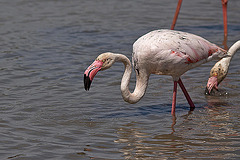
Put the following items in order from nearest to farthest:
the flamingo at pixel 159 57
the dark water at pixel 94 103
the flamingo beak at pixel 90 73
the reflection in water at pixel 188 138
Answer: the reflection in water at pixel 188 138 < the dark water at pixel 94 103 < the flamingo beak at pixel 90 73 < the flamingo at pixel 159 57

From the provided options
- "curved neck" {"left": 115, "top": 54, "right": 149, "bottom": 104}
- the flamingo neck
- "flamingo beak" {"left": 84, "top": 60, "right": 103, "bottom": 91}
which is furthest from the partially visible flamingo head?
the flamingo neck

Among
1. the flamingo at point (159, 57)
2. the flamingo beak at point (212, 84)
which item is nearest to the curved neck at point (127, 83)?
the flamingo at point (159, 57)

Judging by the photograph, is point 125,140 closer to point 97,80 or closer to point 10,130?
point 10,130

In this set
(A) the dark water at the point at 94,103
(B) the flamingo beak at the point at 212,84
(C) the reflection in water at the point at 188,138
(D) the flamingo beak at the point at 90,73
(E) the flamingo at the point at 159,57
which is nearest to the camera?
(C) the reflection in water at the point at 188,138

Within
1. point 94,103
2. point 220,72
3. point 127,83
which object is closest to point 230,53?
point 220,72

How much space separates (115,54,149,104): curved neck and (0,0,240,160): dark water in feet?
0.99

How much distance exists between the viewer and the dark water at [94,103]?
5512mm

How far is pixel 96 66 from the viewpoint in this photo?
237 inches

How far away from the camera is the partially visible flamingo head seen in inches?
233

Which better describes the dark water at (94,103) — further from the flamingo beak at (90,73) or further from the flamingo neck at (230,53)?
the flamingo beak at (90,73)

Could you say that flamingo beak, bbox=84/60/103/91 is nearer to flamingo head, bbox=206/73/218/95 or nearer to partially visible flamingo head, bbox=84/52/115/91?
partially visible flamingo head, bbox=84/52/115/91

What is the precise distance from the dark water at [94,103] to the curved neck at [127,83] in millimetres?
302

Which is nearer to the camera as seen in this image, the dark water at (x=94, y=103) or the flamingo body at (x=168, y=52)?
the dark water at (x=94, y=103)

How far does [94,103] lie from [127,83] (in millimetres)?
1005
